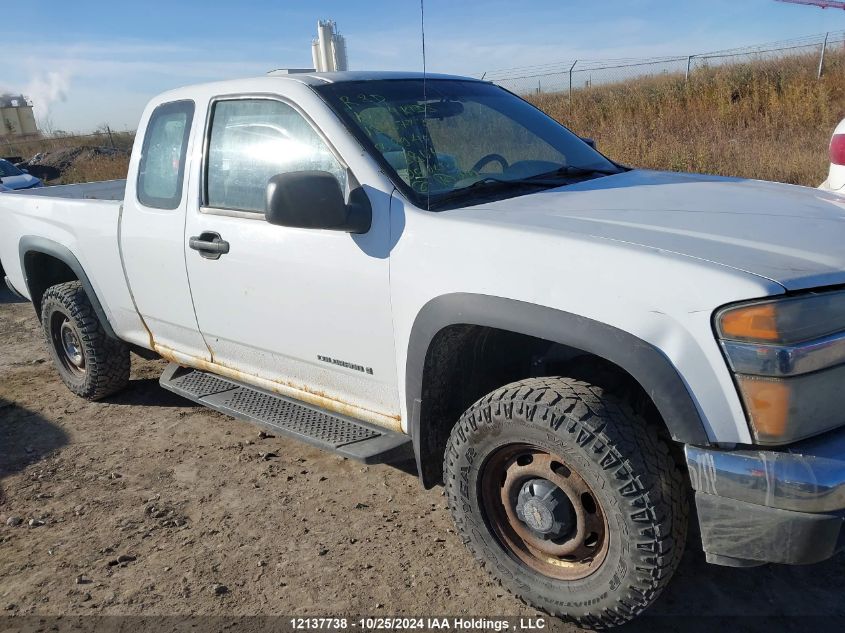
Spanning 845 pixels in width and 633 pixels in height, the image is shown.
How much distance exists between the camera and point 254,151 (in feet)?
10.6

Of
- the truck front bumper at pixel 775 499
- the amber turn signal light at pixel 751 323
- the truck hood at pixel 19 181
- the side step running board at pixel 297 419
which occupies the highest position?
the amber turn signal light at pixel 751 323

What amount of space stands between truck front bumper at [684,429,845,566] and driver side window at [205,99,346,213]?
5.69 ft

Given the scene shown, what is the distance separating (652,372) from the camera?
1951mm

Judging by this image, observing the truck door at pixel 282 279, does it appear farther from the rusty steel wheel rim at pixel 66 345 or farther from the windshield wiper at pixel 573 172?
the rusty steel wheel rim at pixel 66 345

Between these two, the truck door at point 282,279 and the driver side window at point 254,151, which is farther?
the driver side window at point 254,151

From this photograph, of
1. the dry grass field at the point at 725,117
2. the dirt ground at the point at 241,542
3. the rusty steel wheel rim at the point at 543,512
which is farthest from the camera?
the dry grass field at the point at 725,117

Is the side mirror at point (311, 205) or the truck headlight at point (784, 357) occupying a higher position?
the side mirror at point (311, 205)

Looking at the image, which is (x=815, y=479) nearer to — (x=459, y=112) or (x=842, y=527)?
(x=842, y=527)

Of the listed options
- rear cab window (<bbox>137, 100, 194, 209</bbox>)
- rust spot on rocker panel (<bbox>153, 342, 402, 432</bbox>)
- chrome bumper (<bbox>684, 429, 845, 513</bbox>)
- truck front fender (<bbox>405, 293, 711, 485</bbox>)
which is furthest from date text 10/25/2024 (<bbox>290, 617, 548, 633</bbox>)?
rear cab window (<bbox>137, 100, 194, 209</bbox>)

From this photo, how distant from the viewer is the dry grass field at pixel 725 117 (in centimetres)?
956

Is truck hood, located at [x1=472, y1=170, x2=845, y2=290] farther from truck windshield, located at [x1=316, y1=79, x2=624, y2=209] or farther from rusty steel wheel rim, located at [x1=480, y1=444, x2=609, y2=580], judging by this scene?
rusty steel wheel rim, located at [x1=480, y1=444, x2=609, y2=580]

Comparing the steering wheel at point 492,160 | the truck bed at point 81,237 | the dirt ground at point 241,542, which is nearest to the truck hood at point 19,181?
the truck bed at point 81,237

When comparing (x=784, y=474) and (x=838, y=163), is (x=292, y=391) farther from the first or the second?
(x=838, y=163)

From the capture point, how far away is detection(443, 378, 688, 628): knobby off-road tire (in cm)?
211
